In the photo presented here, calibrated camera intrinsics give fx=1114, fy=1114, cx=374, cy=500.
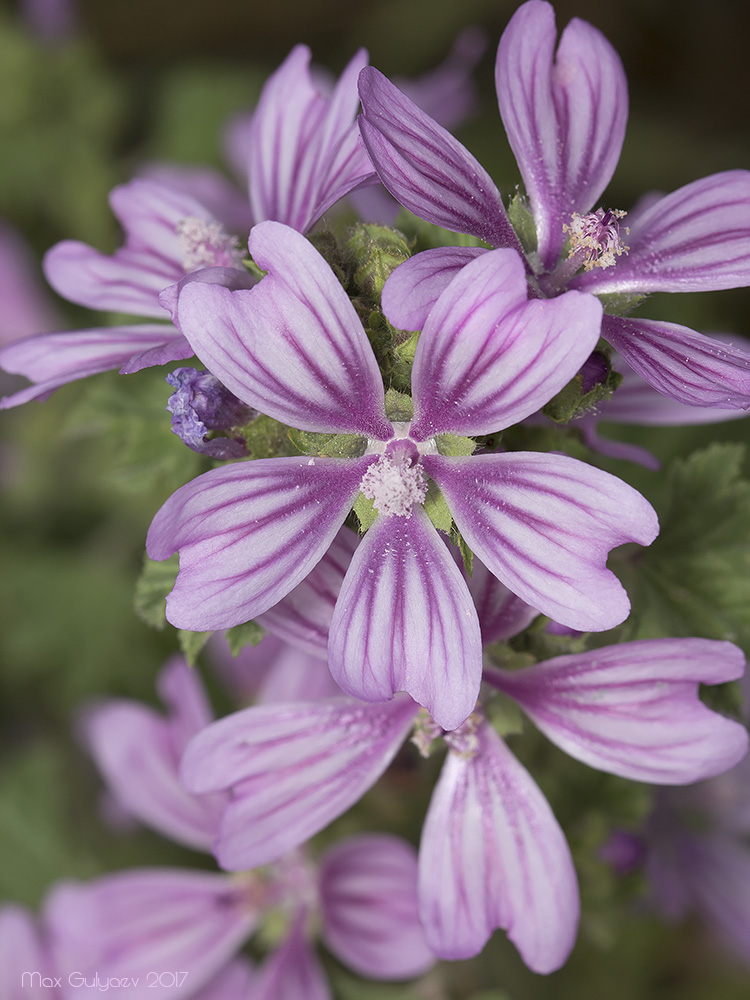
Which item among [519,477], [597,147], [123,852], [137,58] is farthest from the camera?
[137,58]

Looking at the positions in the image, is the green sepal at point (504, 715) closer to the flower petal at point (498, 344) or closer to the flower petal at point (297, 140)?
the flower petal at point (498, 344)

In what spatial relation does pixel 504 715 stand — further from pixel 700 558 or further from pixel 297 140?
pixel 297 140

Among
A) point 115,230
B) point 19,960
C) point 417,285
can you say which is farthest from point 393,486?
point 115,230

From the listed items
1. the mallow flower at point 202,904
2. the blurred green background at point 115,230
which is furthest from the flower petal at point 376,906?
the blurred green background at point 115,230

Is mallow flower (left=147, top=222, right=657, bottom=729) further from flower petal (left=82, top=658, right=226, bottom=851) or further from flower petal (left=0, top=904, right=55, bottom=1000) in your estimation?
flower petal (left=0, top=904, right=55, bottom=1000)

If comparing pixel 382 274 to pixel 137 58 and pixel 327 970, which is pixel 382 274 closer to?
pixel 327 970

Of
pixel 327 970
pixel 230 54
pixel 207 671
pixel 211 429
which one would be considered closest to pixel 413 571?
pixel 211 429

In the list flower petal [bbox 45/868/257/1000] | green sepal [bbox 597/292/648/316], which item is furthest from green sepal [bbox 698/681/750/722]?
flower petal [bbox 45/868/257/1000]

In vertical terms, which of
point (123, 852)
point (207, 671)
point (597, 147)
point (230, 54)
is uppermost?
point (597, 147)
